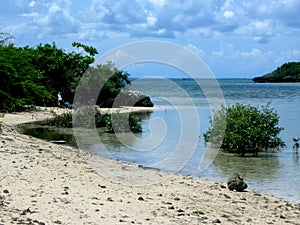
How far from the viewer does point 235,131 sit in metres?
18.7

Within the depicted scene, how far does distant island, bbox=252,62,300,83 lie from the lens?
15588 centimetres

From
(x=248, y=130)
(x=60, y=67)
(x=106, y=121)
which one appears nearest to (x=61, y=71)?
(x=60, y=67)

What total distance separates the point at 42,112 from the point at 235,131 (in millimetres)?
16976

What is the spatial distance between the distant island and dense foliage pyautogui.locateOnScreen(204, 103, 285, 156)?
13942 cm

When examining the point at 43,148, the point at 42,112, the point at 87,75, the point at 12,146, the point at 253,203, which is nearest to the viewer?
the point at 253,203

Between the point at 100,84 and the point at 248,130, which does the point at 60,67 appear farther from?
the point at 248,130

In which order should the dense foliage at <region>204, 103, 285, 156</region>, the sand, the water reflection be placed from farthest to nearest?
the dense foliage at <region>204, 103, 285, 156</region> < the water reflection < the sand

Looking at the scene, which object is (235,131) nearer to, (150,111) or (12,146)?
(12,146)

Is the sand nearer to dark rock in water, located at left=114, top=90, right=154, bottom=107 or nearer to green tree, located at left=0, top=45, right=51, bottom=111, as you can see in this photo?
green tree, located at left=0, top=45, right=51, bottom=111

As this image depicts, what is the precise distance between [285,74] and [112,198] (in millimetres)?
159428

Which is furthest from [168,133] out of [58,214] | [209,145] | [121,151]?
[58,214]

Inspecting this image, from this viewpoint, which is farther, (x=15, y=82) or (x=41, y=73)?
(x=41, y=73)

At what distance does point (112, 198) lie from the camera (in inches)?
366

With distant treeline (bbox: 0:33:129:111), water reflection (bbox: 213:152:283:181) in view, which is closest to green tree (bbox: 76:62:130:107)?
distant treeline (bbox: 0:33:129:111)
